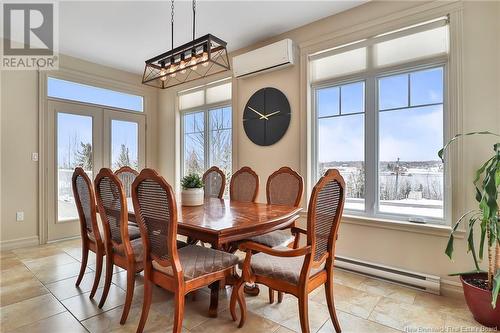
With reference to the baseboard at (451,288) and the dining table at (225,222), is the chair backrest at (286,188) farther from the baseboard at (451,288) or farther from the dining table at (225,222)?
the baseboard at (451,288)

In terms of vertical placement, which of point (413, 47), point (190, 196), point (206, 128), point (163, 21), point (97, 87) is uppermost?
point (163, 21)

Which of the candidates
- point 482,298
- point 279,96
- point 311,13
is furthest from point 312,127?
point 482,298

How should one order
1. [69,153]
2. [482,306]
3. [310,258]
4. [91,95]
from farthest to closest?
[91,95] < [69,153] < [482,306] < [310,258]

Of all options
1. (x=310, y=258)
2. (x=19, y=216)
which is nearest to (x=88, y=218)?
(x=310, y=258)

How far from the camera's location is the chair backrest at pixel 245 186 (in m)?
2.90

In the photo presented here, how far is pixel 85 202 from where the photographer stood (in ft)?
Answer: 7.47

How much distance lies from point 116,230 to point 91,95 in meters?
3.22

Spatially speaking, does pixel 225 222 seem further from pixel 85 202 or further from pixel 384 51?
pixel 384 51

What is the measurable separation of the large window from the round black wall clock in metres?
0.40

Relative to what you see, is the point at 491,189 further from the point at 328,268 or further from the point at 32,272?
the point at 32,272

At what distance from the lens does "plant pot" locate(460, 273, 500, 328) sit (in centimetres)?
180

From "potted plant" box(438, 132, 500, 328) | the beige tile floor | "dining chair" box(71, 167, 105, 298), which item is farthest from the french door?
"potted plant" box(438, 132, 500, 328)

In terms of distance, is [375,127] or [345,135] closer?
[375,127]

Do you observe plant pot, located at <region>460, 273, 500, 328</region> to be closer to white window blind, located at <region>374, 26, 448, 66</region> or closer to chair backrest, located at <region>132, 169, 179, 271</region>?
white window blind, located at <region>374, 26, 448, 66</region>
